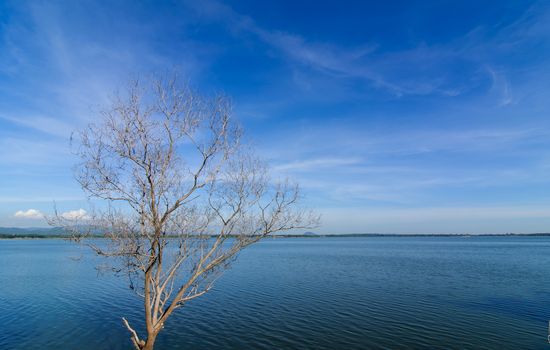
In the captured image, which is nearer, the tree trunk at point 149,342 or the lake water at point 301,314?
the tree trunk at point 149,342

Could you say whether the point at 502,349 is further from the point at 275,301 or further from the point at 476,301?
the point at 275,301

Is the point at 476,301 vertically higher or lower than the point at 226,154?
lower

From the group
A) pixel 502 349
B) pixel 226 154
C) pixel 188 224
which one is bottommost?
pixel 502 349

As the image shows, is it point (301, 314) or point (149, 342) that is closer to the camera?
point (149, 342)

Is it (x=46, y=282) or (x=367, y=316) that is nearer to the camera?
(x=367, y=316)

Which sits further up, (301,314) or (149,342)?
(149,342)

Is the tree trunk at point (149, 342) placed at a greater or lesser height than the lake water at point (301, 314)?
greater

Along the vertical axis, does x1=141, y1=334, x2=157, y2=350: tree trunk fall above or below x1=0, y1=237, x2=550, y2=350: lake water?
above

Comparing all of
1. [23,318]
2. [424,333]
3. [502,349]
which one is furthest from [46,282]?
[502,349]

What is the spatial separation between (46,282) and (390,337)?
31541mm

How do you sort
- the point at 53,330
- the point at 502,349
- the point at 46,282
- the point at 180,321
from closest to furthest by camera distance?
the point at 502,349 → the point at 53,330 → the point at 180,321 → the point at 46,282

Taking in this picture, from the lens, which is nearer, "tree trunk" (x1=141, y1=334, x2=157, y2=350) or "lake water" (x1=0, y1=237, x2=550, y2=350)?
"tree trunk" (x1=141, y1=334, x2=157, y2=350)

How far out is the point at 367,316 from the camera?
1992cm

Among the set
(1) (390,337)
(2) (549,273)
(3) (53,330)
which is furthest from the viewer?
(2) (549,273)
